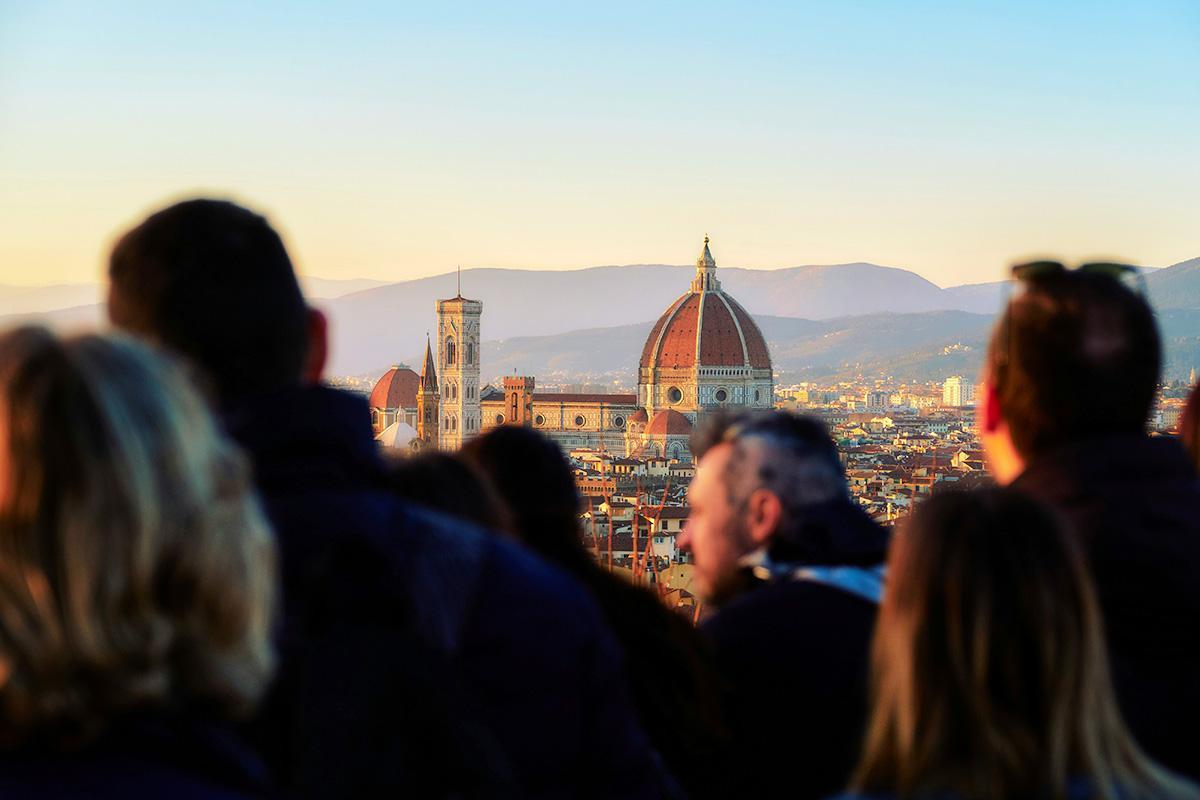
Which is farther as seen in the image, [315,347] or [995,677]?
[315,347]

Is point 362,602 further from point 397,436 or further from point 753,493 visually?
point 397,436

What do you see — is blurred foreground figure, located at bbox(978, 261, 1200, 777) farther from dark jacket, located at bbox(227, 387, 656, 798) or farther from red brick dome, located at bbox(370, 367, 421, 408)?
red brick dome, located at bbox(370, 367, 421, 408)

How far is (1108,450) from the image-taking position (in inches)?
98.5

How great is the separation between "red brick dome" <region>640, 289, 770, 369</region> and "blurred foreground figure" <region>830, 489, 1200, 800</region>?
78.2m

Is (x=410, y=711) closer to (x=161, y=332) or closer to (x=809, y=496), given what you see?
(x=161, y=332)

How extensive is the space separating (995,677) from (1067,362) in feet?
2.86

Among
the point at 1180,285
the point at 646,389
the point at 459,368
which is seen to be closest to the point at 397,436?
the point at 459,368

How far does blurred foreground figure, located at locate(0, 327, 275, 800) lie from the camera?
1376 millimetres

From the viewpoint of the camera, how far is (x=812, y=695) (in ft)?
8.66

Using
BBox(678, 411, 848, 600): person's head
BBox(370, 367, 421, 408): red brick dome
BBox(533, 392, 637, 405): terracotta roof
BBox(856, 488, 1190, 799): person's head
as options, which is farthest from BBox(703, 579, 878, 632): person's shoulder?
BBox(533, 392, 637, 405): terracotta roof

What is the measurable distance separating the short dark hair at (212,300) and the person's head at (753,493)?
39.6 inches

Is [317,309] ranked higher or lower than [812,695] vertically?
higher

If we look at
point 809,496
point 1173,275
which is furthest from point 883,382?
point 809,496

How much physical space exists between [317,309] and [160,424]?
913 mm
